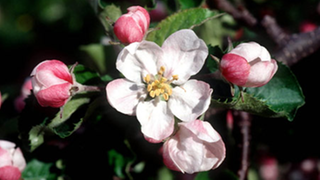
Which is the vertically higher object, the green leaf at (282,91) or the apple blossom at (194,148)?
the apple blossom at (194,148)

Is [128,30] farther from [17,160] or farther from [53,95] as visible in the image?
[17,160]

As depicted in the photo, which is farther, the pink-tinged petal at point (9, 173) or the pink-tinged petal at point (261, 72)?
the pink-tinged petal at point (9, 173)

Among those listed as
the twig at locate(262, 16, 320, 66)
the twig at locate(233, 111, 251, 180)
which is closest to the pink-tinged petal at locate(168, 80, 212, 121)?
the twig at locate(233, 111, 251, 180)

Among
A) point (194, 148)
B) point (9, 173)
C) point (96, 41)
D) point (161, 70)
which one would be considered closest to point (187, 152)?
point (194, 148)

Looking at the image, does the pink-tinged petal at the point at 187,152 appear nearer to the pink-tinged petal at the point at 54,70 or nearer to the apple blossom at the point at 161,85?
the apple blossom at the point at 161,85

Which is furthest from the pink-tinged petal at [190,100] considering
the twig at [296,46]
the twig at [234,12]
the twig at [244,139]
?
the twig at [234,12]

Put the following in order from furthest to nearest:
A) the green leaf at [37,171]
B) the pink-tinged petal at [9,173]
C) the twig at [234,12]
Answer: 1. the twig at [234,12]
2. the green leaf at [37,171]
3. the pink-tinged petal at [9,173]
